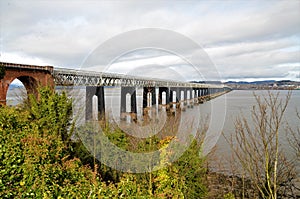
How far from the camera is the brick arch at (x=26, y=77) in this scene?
2759 centimetres

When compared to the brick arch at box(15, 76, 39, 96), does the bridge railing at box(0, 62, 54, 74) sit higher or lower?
higher

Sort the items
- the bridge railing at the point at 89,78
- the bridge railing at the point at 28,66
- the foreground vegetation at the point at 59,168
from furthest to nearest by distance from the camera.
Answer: the bridge railing at the point at 89,78 → the bridge railing at the point at 28,66 → the foreground vegetation at the point at 59,168

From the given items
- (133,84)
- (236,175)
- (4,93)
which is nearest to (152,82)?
(133,84)

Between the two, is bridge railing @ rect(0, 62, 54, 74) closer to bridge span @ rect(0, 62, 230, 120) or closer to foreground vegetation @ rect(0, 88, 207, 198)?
bridge span @ rect(0, 62, 230, 120)

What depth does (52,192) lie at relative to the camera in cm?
520

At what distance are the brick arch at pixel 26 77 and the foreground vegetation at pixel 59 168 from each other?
50.0 feet

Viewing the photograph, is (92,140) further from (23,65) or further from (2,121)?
(23,65)

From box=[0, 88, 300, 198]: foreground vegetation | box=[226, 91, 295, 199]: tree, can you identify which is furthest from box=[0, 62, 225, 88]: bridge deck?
box=[226, 91, 295, 199]: tree

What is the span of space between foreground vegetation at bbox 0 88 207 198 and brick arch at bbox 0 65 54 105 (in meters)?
15.2

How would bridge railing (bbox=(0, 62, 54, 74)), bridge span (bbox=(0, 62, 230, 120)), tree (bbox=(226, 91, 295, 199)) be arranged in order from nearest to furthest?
tree (bbox=(226, 91, 295, 199))
bridge railing (bbox=(0, 62, 54, 74))
bridge span (bbox=(0, 62, 230, 120))

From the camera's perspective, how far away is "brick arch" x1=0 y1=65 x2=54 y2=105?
27.6m

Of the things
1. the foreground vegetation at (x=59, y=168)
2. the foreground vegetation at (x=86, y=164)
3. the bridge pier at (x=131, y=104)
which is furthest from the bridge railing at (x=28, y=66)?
the foreground vegetation at (x=59, y=168)

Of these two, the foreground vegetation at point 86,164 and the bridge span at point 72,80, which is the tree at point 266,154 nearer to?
the foreground vegetation at point 86,164

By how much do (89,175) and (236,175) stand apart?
15.5 metres
